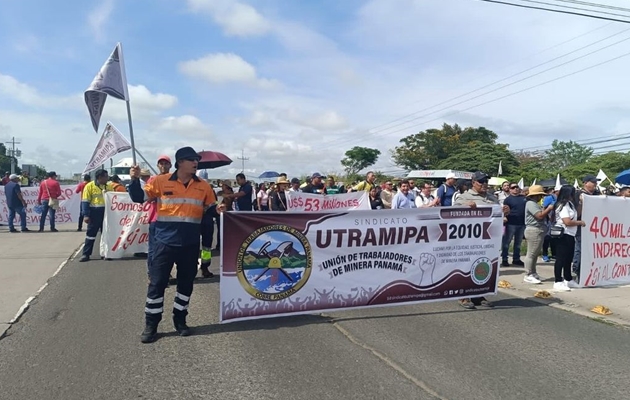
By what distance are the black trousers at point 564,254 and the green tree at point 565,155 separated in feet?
265

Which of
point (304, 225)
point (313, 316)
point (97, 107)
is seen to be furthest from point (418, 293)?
point (97, 107)

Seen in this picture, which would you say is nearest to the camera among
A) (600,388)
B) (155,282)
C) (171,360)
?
(600,388)

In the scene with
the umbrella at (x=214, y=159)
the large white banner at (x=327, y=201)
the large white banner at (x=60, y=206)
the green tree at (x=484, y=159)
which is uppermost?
the green tree at (x=484, y=159)

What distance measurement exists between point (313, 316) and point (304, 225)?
3.67ft

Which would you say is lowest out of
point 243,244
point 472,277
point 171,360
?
point 171,360

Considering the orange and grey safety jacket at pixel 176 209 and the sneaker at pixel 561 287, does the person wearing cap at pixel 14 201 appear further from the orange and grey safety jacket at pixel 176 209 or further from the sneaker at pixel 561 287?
the sneaker at pixel 561 287

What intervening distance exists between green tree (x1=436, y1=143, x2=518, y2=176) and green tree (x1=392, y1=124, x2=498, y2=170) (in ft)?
12.6

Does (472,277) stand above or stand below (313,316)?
above

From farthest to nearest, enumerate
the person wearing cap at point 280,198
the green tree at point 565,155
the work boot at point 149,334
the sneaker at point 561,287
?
the green tree at point 565,155, the person wearing cap at point 280,198, the sneaker at point 561,287, the work boot at point 149,334

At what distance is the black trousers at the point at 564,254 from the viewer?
8.20 metres

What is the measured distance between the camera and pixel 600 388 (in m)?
4.21

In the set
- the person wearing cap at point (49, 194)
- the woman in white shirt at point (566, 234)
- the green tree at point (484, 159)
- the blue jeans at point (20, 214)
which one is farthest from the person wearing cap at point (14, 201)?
the green tree at point (484, 159)

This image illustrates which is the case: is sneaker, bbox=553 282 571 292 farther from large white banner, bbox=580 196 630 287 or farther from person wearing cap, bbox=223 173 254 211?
person wearing cap, bbox=223 173 254 211

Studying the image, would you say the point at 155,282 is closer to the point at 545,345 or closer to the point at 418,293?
the point at 418,293
